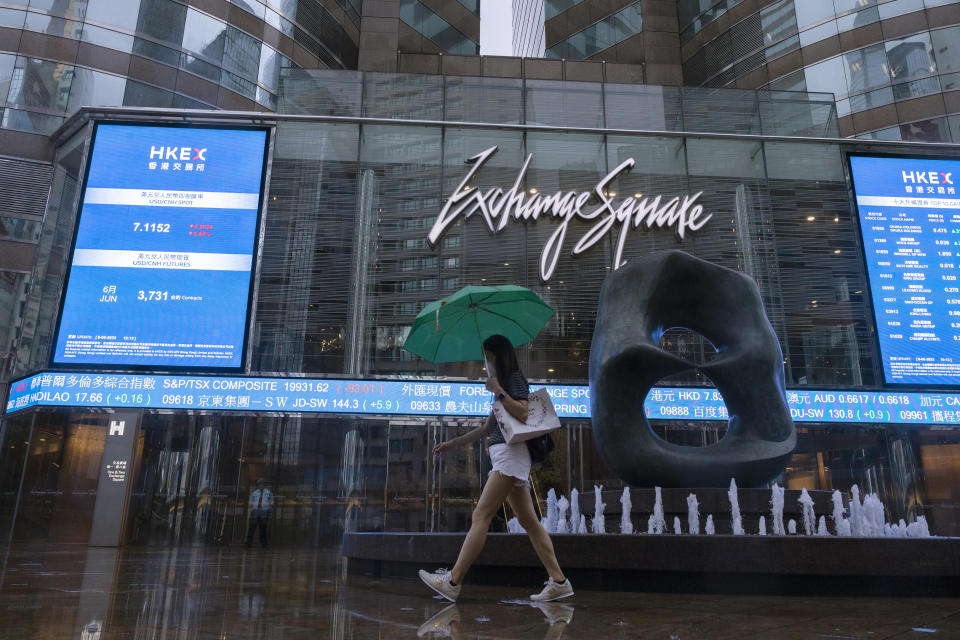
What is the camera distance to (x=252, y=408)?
1398 centimetres

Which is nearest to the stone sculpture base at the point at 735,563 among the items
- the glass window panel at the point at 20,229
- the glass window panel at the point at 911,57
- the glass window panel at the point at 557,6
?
the glass window panel at the point at 20,229

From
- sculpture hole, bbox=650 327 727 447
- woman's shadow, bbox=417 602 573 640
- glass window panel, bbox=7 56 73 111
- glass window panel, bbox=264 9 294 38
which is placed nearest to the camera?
woman's shadow, bbox=417 602 573 640

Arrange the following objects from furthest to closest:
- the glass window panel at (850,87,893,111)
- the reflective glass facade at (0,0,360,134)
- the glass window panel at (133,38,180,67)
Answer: the glass window panel at (850,87,893,111), the glass window panel at (133,38,180,67), the reflective glass facade at (0,0,360,134)

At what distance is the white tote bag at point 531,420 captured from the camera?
166 inches

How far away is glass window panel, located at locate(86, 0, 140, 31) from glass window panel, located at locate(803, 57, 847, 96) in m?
22.0

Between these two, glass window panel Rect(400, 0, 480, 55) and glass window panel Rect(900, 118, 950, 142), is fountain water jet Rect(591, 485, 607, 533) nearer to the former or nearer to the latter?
glass window panel Rect(900, 118, 950, 142)

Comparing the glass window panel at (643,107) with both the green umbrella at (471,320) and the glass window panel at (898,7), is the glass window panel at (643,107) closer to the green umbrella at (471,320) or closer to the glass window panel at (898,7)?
the glass window panel at (898,7)

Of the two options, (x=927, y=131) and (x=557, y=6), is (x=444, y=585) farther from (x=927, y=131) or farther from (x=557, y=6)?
(x=557, y=6)

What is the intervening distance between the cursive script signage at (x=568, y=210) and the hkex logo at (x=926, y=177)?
5.27m

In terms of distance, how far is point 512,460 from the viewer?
4.27 meters

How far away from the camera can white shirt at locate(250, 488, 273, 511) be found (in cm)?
1484

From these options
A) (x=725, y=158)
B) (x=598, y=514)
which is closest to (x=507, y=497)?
(x=598, y=514)

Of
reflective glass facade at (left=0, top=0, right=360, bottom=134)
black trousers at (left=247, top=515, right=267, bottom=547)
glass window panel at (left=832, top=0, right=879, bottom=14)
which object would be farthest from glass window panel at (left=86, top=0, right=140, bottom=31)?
glass window panel at (left=832, top=0, right=879, bottom=14)

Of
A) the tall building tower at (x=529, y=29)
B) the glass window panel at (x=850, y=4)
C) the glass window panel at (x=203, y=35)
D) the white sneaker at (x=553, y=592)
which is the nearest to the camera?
the white sneaker at (x=553, y=592)
